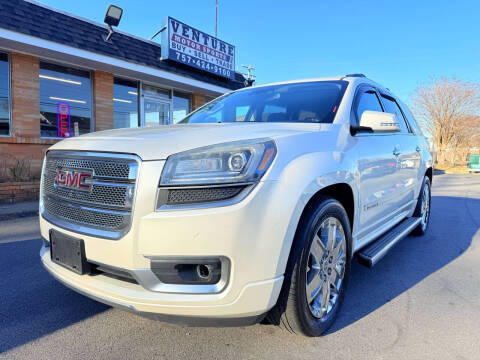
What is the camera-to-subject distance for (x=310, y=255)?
2057 mm

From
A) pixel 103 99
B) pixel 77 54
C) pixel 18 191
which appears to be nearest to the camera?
pixel 18 191

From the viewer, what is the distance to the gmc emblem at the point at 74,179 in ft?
6.19

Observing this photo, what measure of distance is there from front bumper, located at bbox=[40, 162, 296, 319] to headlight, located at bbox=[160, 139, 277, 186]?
68 mm

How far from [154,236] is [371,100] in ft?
8.52

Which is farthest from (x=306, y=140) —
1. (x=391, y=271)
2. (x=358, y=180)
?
(x=391, y=271)

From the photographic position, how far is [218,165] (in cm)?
167

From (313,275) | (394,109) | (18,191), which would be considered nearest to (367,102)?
(394,109)

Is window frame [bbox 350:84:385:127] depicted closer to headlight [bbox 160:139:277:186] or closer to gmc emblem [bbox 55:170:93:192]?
headlight [bbox 160:139:277:186]

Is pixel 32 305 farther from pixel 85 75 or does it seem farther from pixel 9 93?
pixel 85 75

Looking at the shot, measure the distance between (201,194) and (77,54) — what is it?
803cm

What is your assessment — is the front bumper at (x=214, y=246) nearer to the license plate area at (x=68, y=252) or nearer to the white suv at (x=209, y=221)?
the white suv at (x=209, y=221)

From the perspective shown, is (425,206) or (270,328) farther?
(425,206)

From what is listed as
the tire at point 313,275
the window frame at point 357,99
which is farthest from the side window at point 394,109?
the tire at point 313,275

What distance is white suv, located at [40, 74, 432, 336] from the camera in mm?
1604
